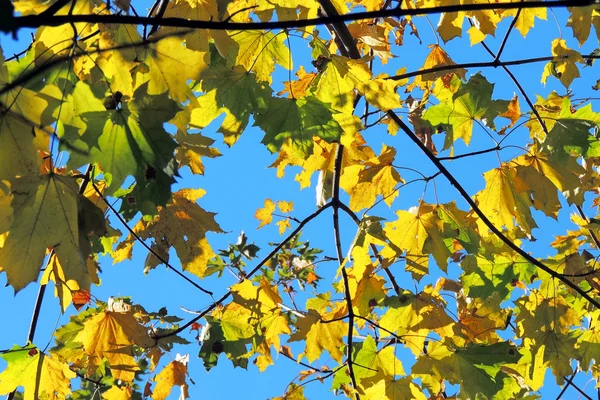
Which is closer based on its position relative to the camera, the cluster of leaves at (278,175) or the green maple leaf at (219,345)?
the cluster of leaves at (278,175)

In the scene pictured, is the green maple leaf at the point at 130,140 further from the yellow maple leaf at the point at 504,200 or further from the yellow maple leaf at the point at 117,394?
the yellow maple leaf at the point at 117,394

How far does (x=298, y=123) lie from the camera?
2281 mm

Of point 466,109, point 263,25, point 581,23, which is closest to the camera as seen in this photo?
point 263,25

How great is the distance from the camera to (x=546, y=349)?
3.29 m

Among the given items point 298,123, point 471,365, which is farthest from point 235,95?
point 471,365

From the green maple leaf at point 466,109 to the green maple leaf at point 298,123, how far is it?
0.56m

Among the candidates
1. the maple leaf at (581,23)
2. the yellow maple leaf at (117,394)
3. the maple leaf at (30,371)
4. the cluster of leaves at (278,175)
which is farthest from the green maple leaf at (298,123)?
the yellow maple leaf at (117,394)

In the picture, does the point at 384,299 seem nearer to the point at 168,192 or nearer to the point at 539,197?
the point at 539,197

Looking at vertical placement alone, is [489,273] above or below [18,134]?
above

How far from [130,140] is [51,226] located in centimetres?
32

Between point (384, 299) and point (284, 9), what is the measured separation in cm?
129

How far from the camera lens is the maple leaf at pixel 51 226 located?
62.0 inches

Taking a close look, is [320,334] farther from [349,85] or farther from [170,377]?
[349,85]

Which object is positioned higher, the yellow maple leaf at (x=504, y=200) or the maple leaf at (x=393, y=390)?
the yellow maple leaf at (x=504, y=200)
